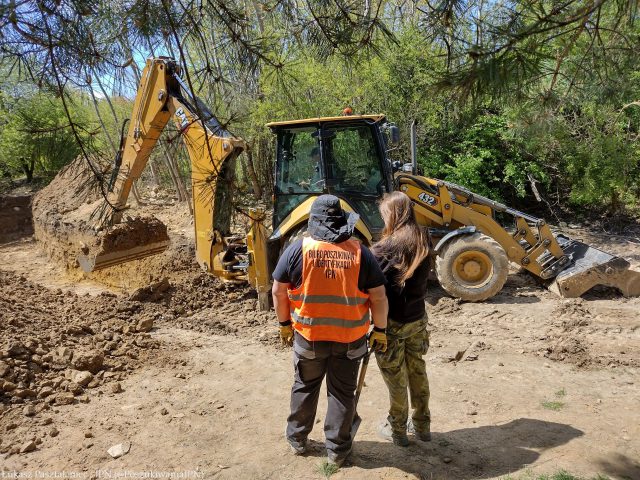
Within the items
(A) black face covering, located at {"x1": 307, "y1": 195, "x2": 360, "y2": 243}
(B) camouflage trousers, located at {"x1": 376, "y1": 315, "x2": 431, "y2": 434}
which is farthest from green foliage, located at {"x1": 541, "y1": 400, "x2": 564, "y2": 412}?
(A) black face covering, located at {"x1": 307, "y1": 195, "x2": 360, "y2": 243}

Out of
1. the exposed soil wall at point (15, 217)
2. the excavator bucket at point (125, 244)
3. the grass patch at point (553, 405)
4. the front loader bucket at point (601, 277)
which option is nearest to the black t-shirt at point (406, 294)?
the grass patch at point (553, 405)

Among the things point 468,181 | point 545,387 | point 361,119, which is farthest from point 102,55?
point 468,181

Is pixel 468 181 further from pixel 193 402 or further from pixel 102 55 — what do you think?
pixel 102 55

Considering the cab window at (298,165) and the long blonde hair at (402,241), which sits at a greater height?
the cab window at (298,165)

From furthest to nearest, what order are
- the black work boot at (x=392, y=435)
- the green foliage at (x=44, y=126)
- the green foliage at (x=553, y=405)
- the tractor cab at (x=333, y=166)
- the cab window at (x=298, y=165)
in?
the cab window at (x=298, y=165)
the tractor cab at (x=333, y=166)
the green foliage at (x=553, y=405)
the black work boot at (x=392, y=435)
the green foliage at (x=44, y=126)

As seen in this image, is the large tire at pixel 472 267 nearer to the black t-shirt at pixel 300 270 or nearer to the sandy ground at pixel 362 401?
the sandy ground at pixel 362 401

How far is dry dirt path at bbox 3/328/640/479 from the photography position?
3.19 metres

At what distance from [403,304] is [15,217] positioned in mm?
15028

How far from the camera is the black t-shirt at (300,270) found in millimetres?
2939

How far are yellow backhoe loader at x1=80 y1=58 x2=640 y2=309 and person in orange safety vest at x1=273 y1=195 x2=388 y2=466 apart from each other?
295cm

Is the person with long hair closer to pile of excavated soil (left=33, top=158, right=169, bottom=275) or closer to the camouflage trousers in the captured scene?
the camouflage trousers

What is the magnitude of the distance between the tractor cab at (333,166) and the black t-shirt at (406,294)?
305 centimetres

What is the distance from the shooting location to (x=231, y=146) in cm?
530

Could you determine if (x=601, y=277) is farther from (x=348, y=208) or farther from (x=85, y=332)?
(x=85, y=332)
